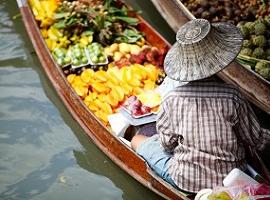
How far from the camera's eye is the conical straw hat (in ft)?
10.7

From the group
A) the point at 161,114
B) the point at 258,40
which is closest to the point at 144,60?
the point at 258,40

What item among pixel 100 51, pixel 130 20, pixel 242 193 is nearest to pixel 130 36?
pixel 130 20

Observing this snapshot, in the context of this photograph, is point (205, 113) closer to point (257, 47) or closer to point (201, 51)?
point (201, 51)

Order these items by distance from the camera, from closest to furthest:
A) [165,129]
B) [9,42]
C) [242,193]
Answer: [242,193] → [165,129] → [9,42]

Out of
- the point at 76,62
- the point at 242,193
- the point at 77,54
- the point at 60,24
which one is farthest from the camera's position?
the point at 60,24

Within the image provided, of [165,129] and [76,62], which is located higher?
[165,129]

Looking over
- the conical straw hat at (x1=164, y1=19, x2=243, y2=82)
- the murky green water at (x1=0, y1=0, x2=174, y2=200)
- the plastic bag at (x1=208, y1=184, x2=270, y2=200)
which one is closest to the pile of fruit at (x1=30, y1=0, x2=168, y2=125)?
the murky green water at (x1=0, y1=0, x2=174, y2=200)

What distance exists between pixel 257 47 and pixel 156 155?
1.84 m

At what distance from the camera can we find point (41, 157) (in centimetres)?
466

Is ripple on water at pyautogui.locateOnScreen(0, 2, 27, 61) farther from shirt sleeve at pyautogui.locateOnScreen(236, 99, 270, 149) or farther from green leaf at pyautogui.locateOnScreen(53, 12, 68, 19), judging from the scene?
shirt sleeve at pyautogui.locateOnScreen(236, 99, 270, 149)

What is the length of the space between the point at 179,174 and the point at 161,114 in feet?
1.42

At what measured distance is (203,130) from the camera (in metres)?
3.31

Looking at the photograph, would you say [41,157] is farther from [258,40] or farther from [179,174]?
[258,40]

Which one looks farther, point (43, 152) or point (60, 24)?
point (60, 24)
